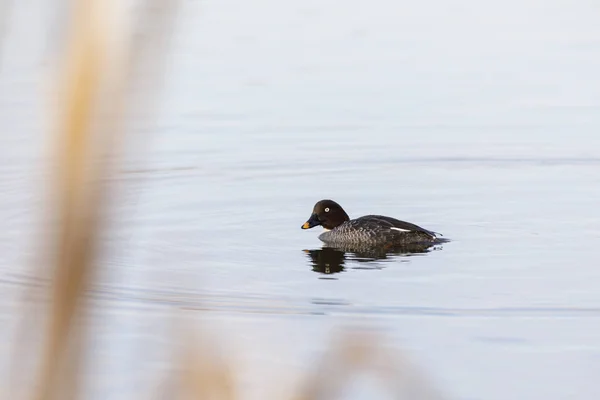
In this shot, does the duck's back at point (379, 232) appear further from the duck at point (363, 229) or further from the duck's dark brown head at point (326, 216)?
the duck's dark brown head at point (326, 216)

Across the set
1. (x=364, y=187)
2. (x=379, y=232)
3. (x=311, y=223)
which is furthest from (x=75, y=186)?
(x=364, y=187)

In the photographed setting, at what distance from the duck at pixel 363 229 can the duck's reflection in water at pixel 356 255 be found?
0.22ft

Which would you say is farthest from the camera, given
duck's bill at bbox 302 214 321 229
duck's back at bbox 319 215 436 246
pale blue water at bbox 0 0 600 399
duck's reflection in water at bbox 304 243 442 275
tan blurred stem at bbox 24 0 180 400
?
duck's bill at bbox 302 214 321 229

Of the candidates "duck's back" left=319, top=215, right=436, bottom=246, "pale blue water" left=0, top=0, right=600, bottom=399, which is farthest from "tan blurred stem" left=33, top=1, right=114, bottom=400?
"duck's back" left=319, top=215, right=436, bottom=246

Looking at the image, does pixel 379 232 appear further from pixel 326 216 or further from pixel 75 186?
pixel 75 186

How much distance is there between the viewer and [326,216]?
37.0 feet

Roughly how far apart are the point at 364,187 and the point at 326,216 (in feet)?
6.19

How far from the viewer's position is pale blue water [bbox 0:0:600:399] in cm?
684

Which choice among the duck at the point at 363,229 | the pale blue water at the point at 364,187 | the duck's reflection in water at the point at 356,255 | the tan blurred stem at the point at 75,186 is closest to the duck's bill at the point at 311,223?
the duck at the point at 363,229

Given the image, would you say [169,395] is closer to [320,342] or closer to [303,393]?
[303,393]

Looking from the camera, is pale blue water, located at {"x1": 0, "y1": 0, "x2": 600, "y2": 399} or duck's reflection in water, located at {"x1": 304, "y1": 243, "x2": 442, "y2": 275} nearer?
pale blue water, located at {"x1": 0, "y1": 0, "x2": 600, "y2": 399}

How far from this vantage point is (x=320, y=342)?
7.08 metres

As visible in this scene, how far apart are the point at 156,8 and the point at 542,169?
12.1m

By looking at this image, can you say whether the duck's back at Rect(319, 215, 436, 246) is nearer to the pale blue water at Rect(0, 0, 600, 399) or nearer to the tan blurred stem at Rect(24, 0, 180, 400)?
the pale blue water at Rect(0, 0, 600, 399)
